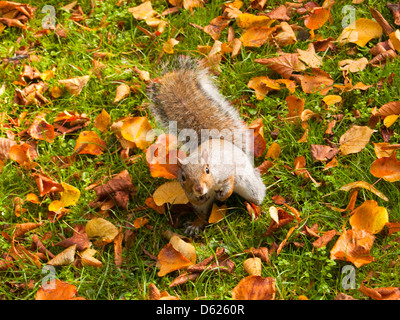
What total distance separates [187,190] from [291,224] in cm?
51

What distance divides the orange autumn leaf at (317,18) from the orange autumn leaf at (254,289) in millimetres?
1660

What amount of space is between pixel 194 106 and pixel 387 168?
0.98m

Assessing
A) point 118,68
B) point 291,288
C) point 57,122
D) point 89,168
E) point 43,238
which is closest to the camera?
point 291,288

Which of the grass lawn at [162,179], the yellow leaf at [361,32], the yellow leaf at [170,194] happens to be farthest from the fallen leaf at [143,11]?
the yellow leaf at [170,194]

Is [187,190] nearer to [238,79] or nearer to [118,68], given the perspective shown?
[238,79]

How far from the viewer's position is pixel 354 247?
1919mm

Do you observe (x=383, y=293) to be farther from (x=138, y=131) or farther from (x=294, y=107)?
(x=138, y=131)

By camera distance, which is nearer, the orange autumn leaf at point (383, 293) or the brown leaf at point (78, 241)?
the orange autumn leaf at point (383, 293)

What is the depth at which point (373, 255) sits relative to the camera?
6.34 feet

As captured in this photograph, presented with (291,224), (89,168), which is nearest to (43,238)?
(89,168)

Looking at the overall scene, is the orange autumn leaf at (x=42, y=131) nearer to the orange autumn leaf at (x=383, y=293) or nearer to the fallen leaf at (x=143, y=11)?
the fallen leaf at (x=143, y=11)

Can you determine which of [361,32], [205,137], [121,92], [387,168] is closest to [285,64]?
[361,32]

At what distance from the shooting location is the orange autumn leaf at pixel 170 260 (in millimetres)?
1983

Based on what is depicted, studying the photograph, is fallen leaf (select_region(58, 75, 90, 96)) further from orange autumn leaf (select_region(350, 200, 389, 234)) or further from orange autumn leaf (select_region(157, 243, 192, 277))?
orange autumn leaf (select_region(350, 200, 389, 234))
